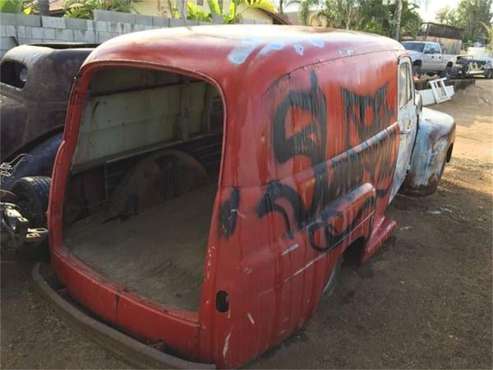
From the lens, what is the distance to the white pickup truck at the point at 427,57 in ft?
83.1

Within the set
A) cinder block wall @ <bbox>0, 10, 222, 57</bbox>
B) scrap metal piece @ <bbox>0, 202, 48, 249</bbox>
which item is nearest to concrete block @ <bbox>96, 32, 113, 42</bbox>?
cinder block wall @ <bbox>0, 10, 222, 57</bbox>

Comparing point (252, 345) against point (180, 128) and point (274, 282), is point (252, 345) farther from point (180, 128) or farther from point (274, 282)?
point (180, 128)

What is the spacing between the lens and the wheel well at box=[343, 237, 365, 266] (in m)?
3.90

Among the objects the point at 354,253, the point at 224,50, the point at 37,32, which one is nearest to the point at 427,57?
the point at 37,32

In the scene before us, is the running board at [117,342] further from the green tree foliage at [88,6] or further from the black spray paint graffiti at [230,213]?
the green tree foliage at [88,6]

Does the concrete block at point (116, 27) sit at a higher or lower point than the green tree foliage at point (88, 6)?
lower

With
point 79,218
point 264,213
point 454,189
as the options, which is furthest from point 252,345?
point 454,189

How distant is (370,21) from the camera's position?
3262 cm

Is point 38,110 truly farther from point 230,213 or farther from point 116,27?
point 116,27

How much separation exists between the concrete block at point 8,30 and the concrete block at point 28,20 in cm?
17

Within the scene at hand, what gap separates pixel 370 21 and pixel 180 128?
30.7 m

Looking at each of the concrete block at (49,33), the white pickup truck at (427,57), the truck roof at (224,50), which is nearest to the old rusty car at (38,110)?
the truck roof at (224,50)

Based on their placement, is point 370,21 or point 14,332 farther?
point 370,21

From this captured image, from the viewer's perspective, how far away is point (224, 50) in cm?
264
